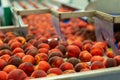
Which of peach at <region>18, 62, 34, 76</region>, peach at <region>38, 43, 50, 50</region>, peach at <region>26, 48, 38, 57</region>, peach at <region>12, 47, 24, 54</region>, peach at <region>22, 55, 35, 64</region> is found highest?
peach at <region>38, 43, 50, 50</region>

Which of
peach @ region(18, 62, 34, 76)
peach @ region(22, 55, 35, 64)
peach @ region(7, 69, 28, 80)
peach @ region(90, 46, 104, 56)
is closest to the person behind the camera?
peach @ region(7, 69, 28, 80)

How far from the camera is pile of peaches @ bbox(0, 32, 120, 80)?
44.2 inches

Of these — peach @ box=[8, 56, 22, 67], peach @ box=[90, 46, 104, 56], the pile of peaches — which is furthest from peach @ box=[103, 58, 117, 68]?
peach @ box=[8, 56, 22, 67]

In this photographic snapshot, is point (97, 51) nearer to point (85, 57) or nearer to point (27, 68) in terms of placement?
point (85, 57)

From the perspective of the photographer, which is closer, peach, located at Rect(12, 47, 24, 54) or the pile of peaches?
the pile of peaches

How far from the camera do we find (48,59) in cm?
136

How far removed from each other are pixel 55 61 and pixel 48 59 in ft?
0.32

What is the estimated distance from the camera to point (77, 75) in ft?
3.03

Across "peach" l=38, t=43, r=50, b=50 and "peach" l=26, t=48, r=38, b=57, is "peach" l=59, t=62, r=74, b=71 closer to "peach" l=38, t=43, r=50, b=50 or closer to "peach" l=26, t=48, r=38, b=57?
"peach" l=26, t=48, r=38, b=57

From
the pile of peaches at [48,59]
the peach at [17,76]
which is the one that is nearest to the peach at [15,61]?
the pile of peaches at [48,59]

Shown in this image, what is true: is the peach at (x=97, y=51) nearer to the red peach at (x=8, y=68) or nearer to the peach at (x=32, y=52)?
the peach at (x=32, y=52)

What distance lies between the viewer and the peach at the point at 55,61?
4.14 ft

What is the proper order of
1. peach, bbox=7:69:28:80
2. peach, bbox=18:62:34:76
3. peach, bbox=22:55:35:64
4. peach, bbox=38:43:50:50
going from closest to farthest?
1. peach, bbox=7:69:28:80
2. peach, bbox=18:62:34:76
3. peach, bbox=22:55:35:64
4. peach, bbox=38:43:50:50

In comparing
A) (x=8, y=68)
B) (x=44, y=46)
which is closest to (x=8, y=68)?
(x=8, y=68)
